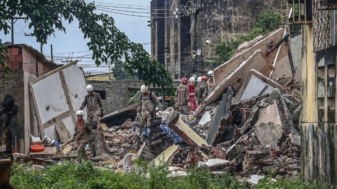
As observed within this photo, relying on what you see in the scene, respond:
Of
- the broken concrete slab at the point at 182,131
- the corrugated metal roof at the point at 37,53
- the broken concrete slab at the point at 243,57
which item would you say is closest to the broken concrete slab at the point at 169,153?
the broken concrete slab at the point at 182,131

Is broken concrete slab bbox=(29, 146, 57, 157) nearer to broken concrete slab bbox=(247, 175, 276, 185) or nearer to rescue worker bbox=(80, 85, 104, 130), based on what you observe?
rescue worker bbox=(80, 85, 104, 130)

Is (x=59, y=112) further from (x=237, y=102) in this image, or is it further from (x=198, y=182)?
(x=198, y=182)

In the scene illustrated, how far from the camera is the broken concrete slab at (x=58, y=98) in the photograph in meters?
16.7

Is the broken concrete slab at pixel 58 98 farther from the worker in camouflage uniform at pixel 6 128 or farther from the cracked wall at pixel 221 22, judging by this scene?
the cracked wall at pixel 221 22

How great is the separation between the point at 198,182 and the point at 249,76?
859 centimetres

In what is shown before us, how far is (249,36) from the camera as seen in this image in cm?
3494

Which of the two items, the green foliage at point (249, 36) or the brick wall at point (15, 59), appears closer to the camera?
the brick wall at point (15, 59)

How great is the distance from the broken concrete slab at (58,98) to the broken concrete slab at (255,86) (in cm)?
564

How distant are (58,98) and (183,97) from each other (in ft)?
14.3

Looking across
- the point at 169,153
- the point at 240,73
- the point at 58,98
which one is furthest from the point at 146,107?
the point at 58,98

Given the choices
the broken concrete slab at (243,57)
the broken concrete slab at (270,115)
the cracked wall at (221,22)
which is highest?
the cracked wall at (221,22)

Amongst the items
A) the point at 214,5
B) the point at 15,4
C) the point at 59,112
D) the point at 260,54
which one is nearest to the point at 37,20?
the point at 15,4

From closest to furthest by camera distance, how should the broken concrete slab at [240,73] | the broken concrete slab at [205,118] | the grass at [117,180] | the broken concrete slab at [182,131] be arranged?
1. the grass at [117,180]
2. the broken concrete slab at [182,131]
3. the broken concrete slab at [240,73]
4. the broken concrete slab at [205,118]

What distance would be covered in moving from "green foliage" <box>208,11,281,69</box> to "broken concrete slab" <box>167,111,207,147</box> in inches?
872
